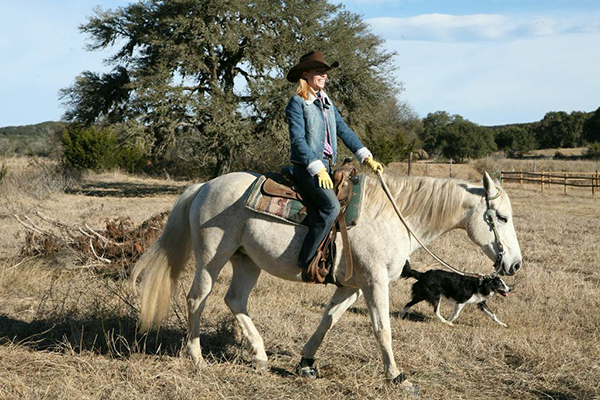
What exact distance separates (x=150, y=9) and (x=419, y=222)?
2463 cm

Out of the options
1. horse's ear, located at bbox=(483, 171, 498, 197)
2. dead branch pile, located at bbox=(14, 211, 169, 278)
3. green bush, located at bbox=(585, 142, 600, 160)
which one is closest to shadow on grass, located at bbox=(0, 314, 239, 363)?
dead branch pile, located at bbox=(14, 211, 169, 278)

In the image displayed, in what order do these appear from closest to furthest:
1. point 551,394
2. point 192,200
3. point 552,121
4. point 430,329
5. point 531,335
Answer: point 551,394 < point 192,200 < point 531,335 < point 430,329 < point 552,121

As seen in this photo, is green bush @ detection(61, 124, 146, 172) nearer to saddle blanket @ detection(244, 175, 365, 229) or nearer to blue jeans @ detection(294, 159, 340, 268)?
saddle blanket @ detection(244, 175, 365, 229)

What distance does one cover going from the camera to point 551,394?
4.19 meters

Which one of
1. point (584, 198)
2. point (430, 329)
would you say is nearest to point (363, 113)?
point (584, 198)

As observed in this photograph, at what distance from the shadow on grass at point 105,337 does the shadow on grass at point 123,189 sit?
18502mm

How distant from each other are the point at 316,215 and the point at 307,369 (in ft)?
4.31

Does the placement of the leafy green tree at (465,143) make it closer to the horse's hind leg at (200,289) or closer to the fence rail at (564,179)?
the fence rail at (564,179)

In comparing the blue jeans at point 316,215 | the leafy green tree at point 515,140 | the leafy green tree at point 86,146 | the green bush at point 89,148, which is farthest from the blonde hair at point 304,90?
the leafy green tree at point 515,140

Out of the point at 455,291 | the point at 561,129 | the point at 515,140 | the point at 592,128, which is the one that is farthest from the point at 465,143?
the point at 455,291

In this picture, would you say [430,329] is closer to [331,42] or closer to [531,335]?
[531,335]

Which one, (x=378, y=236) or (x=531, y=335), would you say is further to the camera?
(x=531, y=335)

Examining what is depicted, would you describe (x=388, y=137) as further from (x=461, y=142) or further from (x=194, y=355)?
(x=461, y=142)

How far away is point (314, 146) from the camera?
4.51 metres
